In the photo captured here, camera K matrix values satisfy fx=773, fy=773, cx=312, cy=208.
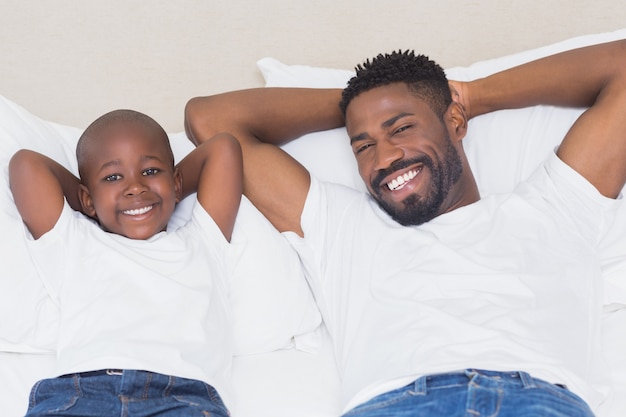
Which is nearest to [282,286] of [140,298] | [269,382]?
[269,382]

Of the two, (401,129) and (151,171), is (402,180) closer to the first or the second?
(401,129)

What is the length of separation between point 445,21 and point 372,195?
75 centimetres

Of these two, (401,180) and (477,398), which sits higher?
(401,180)

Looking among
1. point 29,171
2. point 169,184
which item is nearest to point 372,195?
point 169,184

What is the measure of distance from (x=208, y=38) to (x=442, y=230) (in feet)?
3.25

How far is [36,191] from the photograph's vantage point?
1656 mm

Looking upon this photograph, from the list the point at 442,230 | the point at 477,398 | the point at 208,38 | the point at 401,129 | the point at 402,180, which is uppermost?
the point at 208,38

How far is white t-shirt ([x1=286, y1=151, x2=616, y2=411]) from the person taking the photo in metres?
1.48

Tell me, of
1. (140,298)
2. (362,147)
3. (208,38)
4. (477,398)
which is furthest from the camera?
(208,38)

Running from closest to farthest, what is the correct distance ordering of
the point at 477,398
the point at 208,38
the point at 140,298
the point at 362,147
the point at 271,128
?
the point at 477,398 < the point at 140,298 < the point at 362,147 < the point at 271,128 < the point at 208,38

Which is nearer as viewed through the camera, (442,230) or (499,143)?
(442,230)

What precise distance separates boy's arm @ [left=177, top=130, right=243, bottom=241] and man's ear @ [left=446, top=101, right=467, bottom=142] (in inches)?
Result: 20.0

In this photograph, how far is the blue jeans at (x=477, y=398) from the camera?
1359 millimetres

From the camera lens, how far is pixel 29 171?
Result: 1671 mm
